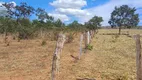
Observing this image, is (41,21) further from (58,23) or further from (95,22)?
(95,22)

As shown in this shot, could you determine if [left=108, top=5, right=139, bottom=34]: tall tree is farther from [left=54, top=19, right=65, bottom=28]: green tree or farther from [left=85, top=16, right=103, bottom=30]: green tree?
[left=54, top=19, right=65, bottom=28]: green tree

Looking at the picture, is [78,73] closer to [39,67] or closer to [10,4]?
[39,67]

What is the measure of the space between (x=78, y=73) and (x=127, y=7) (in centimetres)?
5207

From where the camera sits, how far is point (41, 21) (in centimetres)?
4794

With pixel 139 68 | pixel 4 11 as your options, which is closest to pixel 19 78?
pixel 139 68

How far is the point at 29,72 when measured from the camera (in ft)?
29.6

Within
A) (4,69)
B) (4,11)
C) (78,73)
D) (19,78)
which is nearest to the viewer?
(19,78)

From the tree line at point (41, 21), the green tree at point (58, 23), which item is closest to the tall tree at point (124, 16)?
the tree line at point (41, 21)

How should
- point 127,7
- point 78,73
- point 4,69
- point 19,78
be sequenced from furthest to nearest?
point 127,7 < point 4,69 < point 78,73 < point 19,78

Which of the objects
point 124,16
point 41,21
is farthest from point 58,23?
point 124,16

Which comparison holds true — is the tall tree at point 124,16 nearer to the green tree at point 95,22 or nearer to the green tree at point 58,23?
the green tree at point 95,22

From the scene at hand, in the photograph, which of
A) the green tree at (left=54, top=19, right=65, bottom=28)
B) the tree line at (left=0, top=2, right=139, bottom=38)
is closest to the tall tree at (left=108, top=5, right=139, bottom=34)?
the tree line at (left=0, top=2, right=139, bottom=38)

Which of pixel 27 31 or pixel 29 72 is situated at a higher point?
pixel 27 31

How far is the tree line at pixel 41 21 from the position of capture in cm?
2883
